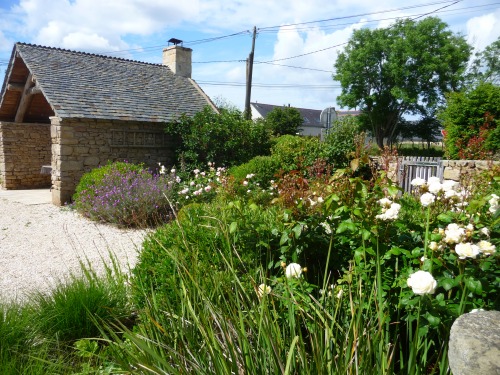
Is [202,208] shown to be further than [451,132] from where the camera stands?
No

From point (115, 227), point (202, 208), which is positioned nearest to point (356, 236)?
point (202, 208)

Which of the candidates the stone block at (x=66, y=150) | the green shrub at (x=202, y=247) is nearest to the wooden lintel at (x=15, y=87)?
the stone block at (x=66, y=150)

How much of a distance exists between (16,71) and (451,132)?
13.0m

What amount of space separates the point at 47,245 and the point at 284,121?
64.7 ft

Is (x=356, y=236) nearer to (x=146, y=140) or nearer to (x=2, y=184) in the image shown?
(x=146, y=140)

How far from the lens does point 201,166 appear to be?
473 inches

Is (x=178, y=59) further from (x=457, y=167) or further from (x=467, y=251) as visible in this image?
(x=467, y=251)

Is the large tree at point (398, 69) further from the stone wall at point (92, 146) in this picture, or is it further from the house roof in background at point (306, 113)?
the stone wall at point (92, 146)

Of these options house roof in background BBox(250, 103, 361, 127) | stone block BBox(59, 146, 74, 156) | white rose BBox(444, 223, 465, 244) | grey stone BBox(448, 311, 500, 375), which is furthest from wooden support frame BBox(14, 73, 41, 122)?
house roof in background BBox(250, 103, 361, 127)

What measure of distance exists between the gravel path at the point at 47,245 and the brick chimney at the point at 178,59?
25.9 feet

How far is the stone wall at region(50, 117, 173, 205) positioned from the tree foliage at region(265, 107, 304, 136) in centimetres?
1360

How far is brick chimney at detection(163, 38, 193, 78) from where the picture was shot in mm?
16031

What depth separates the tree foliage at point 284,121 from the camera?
2525 cm

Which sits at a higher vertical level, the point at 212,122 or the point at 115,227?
the point at 212,122
